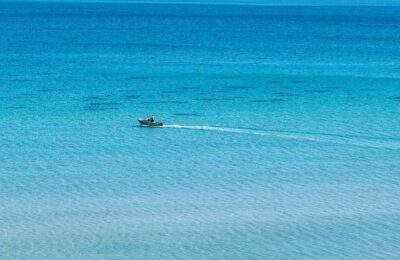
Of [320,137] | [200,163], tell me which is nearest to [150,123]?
[200,163]

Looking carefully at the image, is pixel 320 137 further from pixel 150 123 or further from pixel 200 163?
pixel 150 123

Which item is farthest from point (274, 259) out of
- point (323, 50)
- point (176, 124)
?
point (323, 50)

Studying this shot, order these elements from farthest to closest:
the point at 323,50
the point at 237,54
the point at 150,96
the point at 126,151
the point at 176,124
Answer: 1. the point at 323,50
2. the point at 237,54
3. the point at 150,96
4. the point at 176,124
5. the point at 126,151

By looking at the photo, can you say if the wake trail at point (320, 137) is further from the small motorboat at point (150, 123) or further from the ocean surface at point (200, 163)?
the small motorboat at point (150, 123)

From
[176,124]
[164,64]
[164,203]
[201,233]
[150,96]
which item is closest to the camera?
[201,233]

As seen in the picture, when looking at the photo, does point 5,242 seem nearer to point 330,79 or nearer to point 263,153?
point 263,153

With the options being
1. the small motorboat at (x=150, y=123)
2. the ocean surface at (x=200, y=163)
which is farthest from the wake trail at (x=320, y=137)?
the small motorboat at (x=150, y=123)
